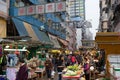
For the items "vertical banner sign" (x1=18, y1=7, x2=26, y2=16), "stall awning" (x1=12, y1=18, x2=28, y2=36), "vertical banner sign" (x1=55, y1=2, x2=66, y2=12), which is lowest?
"stall awning" (x1=12, y1=18, x2=28, y2=36)

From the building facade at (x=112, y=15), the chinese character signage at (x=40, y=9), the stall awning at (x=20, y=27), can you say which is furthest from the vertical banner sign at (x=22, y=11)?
the building facade at (x=112, y=15)

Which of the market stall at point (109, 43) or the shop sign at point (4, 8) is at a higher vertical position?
the shop sign at point (4, 8)

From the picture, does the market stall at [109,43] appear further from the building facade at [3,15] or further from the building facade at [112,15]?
the building facade at [112,15]

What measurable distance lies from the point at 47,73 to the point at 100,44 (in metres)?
13.3

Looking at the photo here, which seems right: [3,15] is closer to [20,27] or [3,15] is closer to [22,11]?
[22,11]

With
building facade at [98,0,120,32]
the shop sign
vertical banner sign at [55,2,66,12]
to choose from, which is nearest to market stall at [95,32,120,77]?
the shop sign

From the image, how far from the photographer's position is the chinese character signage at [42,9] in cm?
2971

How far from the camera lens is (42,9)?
3098 centimetres

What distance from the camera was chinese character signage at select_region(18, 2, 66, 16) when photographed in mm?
29712

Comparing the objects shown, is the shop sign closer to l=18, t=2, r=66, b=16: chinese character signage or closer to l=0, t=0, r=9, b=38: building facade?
l=0, t=0, r=9, b=38: building facade

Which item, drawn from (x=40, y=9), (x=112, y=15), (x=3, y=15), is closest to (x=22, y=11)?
(x=40, y=9)

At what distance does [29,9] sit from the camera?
101 feet

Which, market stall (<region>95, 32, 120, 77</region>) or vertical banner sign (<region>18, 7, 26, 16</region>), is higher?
vertical banner sign (<region>18, 7, 26, 16</region>)

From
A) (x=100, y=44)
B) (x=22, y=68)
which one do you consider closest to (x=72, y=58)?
(x=22, y=68)
